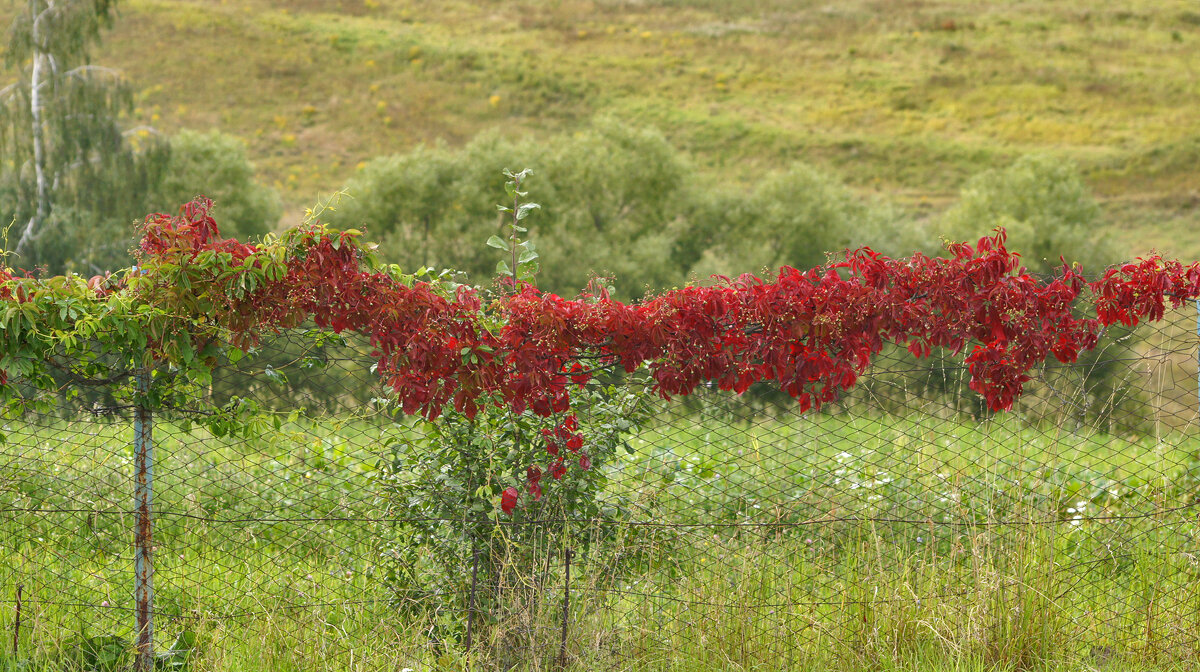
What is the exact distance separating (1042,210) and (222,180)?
24.5 m

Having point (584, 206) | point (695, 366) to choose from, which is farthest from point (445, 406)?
point (584, 206)

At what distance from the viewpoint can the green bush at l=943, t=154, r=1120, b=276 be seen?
87.5 feet

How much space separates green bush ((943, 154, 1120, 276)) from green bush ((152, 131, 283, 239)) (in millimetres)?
19883

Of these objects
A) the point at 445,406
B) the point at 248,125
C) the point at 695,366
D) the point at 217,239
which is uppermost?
the point at 217,239

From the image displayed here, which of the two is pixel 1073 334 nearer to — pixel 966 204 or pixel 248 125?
pixel 966 204

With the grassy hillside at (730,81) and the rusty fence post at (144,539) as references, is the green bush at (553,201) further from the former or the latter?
the rusty fence post at (144,539)

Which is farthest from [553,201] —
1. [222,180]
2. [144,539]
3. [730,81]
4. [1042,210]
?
[730,81]

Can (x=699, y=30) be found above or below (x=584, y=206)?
above

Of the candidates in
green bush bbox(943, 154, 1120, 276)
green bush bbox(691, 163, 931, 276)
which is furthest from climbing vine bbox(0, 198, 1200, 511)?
green bush bbox(943, 154, 1120, 276)

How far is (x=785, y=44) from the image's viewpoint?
65875 mm

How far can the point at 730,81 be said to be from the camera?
198ft

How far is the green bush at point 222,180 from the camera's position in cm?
2361

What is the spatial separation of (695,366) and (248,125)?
175ft

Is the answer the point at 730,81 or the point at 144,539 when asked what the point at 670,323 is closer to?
the point at 144,539
